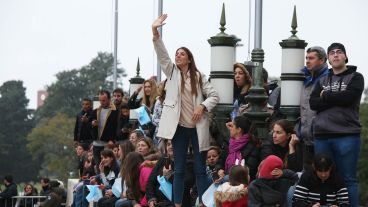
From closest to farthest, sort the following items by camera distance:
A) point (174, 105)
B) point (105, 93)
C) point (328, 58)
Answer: point (328, 58)
point (174, 105)
point (105, 93)

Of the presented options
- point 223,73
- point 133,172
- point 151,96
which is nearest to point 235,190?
point 223,73

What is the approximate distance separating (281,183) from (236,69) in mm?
3415

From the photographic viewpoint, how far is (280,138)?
661 inches

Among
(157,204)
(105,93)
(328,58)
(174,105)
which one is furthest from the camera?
(105,93)

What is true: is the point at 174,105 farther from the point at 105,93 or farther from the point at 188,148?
the point at 105,93

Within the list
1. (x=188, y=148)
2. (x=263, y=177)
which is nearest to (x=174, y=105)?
(x=188, y=148)

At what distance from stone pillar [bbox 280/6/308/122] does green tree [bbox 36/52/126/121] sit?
4464 inches

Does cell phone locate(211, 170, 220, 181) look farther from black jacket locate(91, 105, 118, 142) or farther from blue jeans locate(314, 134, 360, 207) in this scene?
black jacket locate(91, 105, 118, 142)

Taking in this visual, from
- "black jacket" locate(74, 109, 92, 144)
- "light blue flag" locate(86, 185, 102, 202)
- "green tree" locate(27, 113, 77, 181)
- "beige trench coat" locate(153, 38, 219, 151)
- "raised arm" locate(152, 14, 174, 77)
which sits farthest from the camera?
"green tree" locate(27, 113, 77, 181)

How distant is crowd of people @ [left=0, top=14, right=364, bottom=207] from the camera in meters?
15.8

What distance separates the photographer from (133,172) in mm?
20375

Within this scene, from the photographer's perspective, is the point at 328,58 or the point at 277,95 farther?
the point at 277,95

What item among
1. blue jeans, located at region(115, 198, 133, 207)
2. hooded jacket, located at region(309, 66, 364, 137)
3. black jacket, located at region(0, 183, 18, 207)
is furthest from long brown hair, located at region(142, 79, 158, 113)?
black jacket, located at region(0, 183, 18, 207)

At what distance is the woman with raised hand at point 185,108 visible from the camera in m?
17.8
